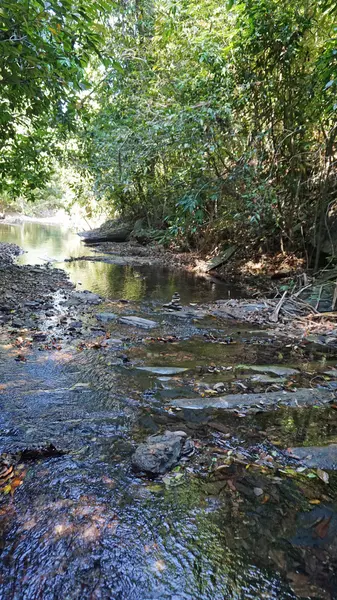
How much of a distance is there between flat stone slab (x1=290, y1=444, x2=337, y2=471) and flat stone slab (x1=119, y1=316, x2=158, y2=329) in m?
3.94

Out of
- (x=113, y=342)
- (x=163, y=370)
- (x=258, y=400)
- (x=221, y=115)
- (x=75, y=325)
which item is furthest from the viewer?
(x=221, y=115)

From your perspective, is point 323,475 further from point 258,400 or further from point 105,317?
point 105,317

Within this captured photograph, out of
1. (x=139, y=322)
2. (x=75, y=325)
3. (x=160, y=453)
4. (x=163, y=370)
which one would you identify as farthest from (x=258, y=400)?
(x=75, y=325)

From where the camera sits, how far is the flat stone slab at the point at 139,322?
21.2 feet

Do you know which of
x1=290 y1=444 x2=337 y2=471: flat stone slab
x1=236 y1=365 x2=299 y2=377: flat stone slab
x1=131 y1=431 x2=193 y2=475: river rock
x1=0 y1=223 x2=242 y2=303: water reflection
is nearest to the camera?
x1=131 y1=431 x2=193 y2=475: river rock

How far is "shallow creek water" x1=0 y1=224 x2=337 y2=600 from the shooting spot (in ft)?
5.64

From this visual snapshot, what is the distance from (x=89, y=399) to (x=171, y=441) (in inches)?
44.5

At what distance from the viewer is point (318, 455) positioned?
8.98ft

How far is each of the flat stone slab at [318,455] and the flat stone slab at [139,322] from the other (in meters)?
3.94

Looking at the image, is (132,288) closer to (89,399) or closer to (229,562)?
(89,399)

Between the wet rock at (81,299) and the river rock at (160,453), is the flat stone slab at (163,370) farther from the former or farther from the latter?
the wet rock at (81,299)

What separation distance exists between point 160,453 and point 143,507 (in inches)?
17.0

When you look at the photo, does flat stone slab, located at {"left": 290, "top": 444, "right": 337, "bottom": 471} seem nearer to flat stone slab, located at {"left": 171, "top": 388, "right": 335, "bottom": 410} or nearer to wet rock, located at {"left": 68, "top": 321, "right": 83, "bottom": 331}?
flat stone slab, located at {"left": 171, "top": 388, "right": 335, "bottom": 410}

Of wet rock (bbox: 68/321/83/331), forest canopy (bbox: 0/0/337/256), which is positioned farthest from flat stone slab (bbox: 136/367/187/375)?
forest canopy (bbox: 0/0/337/256)
